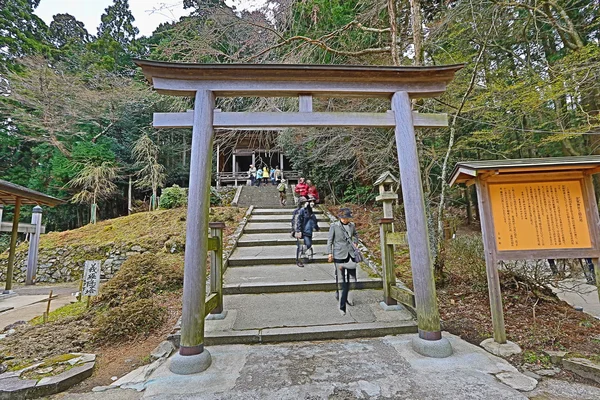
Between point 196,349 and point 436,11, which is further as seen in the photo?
point 436,11

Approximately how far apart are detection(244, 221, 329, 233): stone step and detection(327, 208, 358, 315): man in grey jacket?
174 inches

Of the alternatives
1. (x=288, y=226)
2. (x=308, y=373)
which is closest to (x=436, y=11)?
(x=288, y=226)

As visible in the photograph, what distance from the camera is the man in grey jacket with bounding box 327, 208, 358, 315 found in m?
3.84

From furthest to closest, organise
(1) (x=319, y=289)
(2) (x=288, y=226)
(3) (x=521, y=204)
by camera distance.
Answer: (2) (x=288, y=226) < (1) (x=319, y=289) < (3) (x=521, y=204)

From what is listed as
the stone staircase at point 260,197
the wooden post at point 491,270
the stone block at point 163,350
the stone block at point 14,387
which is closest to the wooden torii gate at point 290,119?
the stone block at point 163,350

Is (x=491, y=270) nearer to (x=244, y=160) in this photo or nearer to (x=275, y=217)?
(x=275, y=217)

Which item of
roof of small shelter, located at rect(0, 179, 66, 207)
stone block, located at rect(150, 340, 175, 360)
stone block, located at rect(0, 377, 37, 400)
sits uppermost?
roof of small shelter, located at rect(0, 179, 66, 207)

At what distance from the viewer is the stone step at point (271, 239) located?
24.4 ft

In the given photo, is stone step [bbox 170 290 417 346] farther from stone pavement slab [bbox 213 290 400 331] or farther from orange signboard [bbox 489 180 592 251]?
orange signboard [bbox 489 180 592 251]

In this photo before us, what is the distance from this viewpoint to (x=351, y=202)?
1234cm

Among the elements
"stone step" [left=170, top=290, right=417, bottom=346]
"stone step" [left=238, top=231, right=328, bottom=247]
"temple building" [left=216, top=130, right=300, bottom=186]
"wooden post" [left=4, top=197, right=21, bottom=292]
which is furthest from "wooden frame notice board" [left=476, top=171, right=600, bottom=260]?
"temple building" [left=216, top=130, right=300, bottom=186]

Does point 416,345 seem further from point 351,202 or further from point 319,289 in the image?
point 351,202

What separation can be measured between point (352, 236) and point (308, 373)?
198 cm

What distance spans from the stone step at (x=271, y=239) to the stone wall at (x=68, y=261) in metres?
3.72
